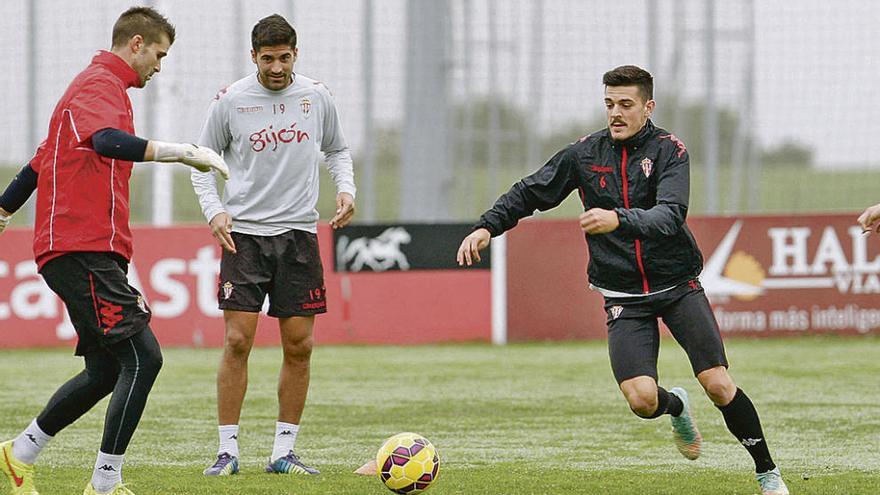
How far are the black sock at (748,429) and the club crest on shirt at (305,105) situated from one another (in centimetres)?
246

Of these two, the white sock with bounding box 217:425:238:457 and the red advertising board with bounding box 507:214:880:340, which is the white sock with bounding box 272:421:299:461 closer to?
the white sock with bounding box 217:425:238:457

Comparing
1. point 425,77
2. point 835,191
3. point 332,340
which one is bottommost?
point 332,340

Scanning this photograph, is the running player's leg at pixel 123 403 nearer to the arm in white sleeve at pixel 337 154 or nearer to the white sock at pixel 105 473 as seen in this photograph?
the white sock at pixel 105 473

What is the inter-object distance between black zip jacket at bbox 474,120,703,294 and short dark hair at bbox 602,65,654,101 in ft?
0.54

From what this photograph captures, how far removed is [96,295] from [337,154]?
6.11 feet

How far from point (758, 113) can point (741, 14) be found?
4.01 ft

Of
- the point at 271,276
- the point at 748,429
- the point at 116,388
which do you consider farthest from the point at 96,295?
the point at 748,429

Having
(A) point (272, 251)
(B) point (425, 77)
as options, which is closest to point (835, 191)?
(B) point (425, 77)

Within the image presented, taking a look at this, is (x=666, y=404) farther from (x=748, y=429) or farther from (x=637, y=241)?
(x=637, y=241)


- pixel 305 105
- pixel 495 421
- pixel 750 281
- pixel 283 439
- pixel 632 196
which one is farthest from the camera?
pixel 750 281

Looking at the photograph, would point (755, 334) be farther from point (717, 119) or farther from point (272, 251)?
point (272, 251)

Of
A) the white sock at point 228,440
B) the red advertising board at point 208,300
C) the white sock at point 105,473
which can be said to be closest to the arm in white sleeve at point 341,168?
the white sock at point 228,440

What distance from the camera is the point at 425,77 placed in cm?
1605

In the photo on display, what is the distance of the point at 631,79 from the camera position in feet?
20.3
